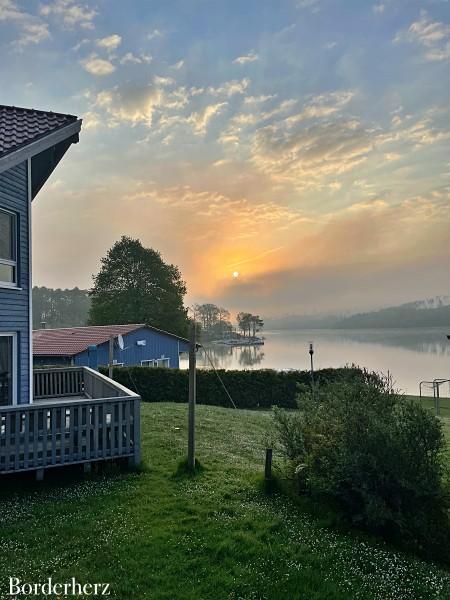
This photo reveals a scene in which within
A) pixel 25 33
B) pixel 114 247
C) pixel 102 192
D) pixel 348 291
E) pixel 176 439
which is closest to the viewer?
pixel 176 439

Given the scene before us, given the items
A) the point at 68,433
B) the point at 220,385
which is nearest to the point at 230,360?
the point at 220,385

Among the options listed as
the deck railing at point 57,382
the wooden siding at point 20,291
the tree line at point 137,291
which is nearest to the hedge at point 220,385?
the deck railing at point 57,382

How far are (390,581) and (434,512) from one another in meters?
1.35

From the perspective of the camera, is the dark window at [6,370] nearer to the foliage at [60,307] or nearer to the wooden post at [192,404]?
the wooden post at [192,404]

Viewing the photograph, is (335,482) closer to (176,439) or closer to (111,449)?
(111,449)

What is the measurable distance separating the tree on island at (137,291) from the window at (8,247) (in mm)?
33426

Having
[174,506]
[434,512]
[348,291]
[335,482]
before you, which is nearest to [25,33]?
[174,506]

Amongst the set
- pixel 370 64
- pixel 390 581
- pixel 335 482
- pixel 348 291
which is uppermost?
pixel 370 64

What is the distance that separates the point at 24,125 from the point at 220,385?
15.0 metres

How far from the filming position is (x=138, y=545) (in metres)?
4.19

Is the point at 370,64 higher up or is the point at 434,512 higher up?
the point at 370,64

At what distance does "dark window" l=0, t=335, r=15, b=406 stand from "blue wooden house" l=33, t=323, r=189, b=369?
11778mm

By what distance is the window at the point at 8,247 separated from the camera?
306 inches

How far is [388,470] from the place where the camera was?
15.1 ft
